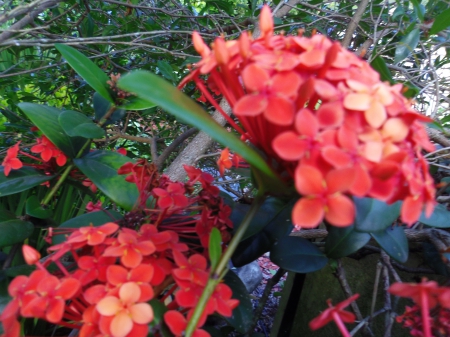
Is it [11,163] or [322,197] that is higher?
[322,197]

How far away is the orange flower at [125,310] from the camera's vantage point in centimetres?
30

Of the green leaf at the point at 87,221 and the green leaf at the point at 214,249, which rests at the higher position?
the green leaf at the point at 214,249

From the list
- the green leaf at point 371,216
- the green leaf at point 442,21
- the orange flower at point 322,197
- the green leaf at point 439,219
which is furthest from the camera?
the green leaf at point 442,21

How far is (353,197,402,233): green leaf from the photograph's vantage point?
0.45m

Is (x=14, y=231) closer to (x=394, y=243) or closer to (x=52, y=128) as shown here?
(x=52, y=128)

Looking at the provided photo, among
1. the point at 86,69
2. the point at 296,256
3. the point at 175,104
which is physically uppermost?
the point at 175,104

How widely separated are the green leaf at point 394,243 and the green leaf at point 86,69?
1.75ft

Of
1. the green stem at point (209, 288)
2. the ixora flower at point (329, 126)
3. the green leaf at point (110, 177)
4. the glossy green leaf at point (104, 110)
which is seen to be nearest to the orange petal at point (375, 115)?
the ixora flower at point (329, 126)

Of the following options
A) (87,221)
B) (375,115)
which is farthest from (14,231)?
(375,115)

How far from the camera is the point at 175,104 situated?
0.88 feet

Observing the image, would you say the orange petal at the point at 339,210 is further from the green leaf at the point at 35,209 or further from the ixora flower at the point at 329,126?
the green leaf at the point at 35,209

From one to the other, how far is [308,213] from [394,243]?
374 mm

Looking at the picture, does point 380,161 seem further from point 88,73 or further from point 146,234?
point 88,73

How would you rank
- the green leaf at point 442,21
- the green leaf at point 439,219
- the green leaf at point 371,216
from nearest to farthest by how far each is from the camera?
the green leaf at point 371,216, the green leaf at point 439,219, the green leaf at point 442,21
